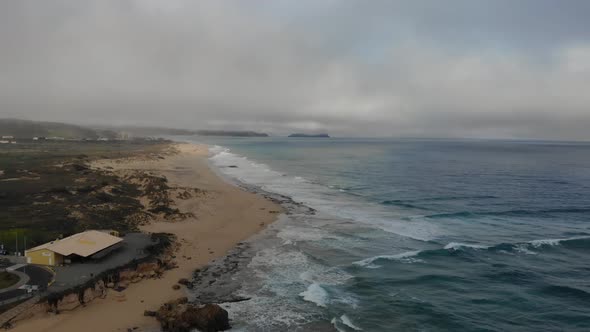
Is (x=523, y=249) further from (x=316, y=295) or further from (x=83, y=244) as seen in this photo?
(x=83, y=244)

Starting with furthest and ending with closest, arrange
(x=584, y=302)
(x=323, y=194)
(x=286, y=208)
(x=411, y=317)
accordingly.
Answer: (x=323, y=194)
(x=286, y=208)
(x=584, y=302)
(x=411, y=317)

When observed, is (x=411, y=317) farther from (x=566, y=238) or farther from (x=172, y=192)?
(x=172, y=192)

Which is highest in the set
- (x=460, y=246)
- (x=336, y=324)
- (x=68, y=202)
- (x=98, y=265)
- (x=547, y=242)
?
(x=68, y=202)

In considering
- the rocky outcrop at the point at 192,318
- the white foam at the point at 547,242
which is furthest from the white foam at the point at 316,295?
the white foam at the point at 547,242

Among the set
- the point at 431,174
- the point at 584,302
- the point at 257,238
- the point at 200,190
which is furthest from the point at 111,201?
the point at 431,174

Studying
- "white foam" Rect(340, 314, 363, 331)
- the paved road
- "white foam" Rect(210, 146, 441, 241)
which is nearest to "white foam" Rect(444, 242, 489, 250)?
"white foam" Rect(210, 146, 441, 241)

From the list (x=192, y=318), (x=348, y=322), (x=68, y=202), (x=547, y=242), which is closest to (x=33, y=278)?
(x=192, y=318)

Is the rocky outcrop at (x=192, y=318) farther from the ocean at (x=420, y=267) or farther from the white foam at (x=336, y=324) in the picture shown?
the white foam at (x=336, y=324)
